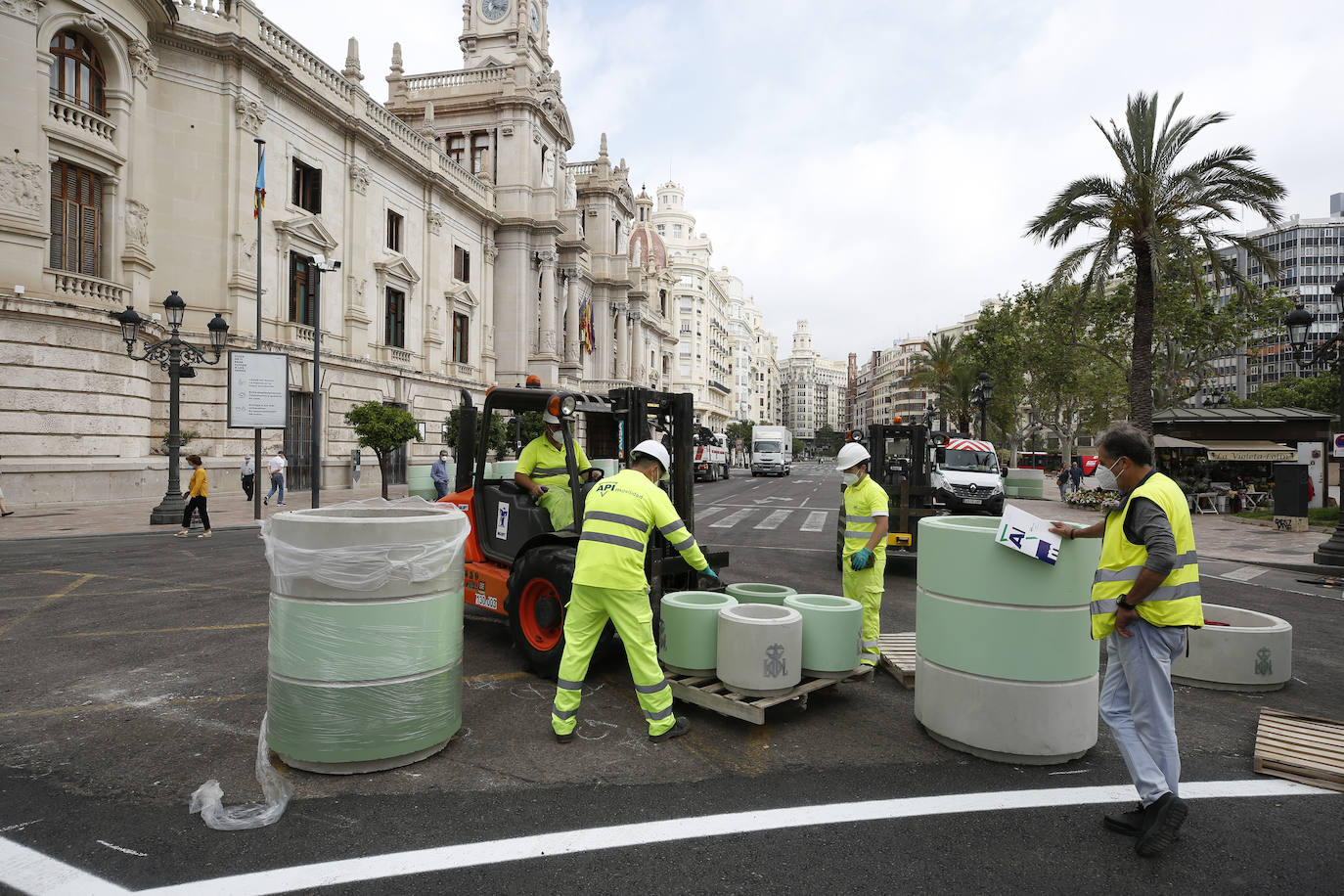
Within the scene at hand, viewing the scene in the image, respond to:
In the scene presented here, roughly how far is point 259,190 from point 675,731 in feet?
78.4

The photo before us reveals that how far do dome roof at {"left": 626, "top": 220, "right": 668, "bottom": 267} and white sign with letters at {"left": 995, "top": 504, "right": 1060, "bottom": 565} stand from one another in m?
73.6

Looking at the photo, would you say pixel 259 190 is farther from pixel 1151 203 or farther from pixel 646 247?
pixel 646 247

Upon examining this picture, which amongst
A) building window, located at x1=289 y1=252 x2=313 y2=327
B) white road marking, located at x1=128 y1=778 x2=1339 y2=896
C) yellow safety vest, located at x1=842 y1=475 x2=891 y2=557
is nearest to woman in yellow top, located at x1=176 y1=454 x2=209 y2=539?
yellow safety vest, located at x1=842 y1=475 x2=891 y2=557

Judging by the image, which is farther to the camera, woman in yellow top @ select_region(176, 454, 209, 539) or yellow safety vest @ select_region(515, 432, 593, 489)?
woman in yellow top @ select_region(176, 454, 209, 539)

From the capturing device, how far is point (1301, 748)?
14.1 feet

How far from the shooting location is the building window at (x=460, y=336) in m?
37.9

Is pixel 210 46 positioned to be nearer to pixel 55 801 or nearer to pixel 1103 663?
pixel 55 801

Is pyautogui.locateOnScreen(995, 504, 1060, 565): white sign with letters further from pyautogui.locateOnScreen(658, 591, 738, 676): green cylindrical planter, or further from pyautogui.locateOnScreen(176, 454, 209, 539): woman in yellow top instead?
pyautogui.locateOnScreen(176, 454, 209, 539): woman in yellow top

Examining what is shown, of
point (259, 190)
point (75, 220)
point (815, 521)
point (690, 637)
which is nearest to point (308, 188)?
point (259, 190)

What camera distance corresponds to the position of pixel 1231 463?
27.2m

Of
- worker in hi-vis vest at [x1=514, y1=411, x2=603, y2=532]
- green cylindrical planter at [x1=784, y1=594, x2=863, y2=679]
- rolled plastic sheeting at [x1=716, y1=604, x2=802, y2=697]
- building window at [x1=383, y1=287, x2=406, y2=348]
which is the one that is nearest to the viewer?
rolled plastic sheeting at [x1=716, y1=604, x2=802, y2=697]

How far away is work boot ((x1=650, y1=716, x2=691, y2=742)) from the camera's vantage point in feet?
14.7

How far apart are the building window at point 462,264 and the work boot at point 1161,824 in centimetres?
3817

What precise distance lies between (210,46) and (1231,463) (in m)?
38.4
